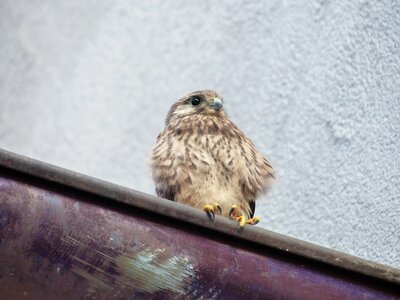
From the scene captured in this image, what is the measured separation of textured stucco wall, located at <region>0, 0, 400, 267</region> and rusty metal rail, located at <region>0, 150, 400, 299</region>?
851 millimetres

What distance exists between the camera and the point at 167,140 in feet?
8.96

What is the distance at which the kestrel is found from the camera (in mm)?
2523

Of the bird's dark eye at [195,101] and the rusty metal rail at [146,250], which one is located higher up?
the rusty metal rail at [146,250]

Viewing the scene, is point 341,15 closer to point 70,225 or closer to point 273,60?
point 273,60

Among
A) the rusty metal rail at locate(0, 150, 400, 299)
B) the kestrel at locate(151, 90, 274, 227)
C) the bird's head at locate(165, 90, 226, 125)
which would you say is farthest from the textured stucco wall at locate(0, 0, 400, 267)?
the rusty metal rail at locate(0, 150, 400, 299)

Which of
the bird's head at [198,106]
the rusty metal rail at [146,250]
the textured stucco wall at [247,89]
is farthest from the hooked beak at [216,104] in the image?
the rusty metal rail at [146,250]

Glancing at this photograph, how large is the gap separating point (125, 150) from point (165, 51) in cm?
59

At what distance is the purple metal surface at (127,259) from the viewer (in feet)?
5.25

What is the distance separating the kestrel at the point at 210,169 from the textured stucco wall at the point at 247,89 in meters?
0.17

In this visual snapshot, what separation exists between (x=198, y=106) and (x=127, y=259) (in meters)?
1.49

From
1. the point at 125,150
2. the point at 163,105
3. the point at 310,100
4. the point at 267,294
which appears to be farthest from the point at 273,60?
the point at 267,294

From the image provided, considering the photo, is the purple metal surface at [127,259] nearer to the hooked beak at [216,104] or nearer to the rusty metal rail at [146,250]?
the rusty metal rail at [146,250]

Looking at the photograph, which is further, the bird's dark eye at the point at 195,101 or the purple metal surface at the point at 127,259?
the bird's dark eye at the point at 195,101

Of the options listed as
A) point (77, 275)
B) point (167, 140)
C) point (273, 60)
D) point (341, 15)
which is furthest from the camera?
point (273, 60)
